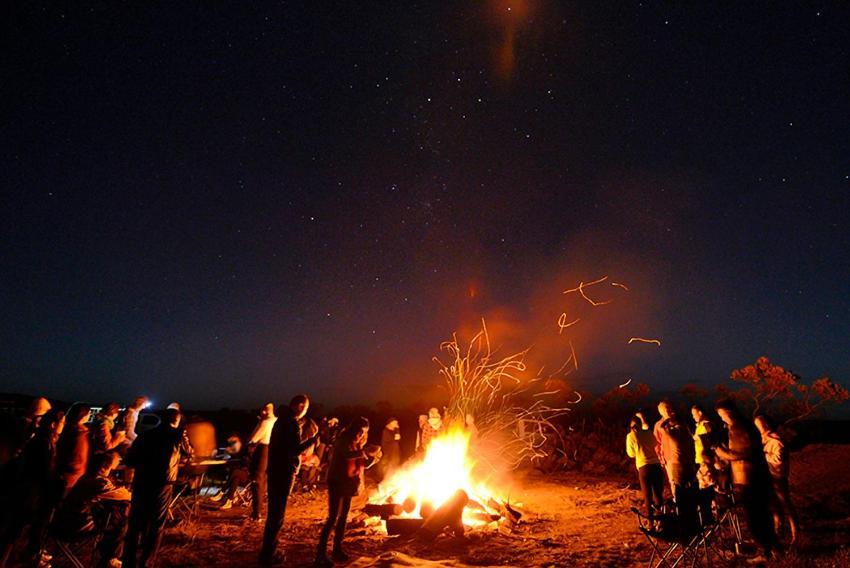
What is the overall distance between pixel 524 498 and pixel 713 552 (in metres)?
6.36

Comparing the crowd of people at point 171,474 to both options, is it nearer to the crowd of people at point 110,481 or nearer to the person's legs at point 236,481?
the crowd of people at point 110,481

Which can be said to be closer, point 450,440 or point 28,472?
point 28,472

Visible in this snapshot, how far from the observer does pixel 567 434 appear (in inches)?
820

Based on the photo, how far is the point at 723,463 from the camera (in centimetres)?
849

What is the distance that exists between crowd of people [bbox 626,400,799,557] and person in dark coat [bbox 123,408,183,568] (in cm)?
594

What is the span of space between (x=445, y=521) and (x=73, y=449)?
5.56 metres

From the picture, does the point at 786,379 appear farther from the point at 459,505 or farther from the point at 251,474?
the point at 251,474

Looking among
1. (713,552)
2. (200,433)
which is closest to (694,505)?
(713,552)

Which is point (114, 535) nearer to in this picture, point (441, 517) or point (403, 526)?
point (403, 526)

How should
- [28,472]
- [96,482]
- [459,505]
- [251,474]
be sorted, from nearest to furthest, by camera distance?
1. [28,472]
2. [96,482]
3. [459,505]
4. [251,474]

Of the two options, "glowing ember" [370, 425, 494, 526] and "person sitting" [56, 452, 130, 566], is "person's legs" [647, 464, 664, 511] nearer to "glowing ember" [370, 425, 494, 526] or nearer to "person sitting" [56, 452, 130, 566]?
"glowing ember" [370, 425, 494, 526]

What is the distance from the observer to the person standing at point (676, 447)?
775 centimetres

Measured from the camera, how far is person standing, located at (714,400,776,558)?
6.40 m

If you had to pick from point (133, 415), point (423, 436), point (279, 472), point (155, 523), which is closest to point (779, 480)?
point (279, 472)
